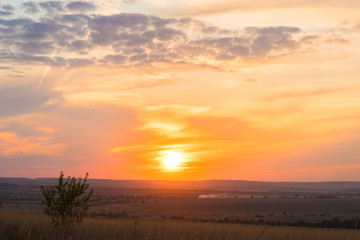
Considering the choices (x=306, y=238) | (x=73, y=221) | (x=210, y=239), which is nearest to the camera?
(x=210, y=239)

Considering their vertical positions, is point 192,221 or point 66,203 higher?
point 66,203

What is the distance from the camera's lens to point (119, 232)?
1098 centimetres

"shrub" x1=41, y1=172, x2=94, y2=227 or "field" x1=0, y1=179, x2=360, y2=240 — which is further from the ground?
"shrub" x1=41, y1=172, x2=94, y2=227

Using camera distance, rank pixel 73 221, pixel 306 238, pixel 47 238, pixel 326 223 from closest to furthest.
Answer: pixel 47 238, pixel 306 238, pixel 73 221, pixel 326 223

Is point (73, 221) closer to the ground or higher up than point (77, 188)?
closer to the ground

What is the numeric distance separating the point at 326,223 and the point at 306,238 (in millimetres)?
35492

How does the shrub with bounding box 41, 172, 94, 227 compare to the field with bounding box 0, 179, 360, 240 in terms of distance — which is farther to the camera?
the shrub with bounding box 41, 172, 94, 227

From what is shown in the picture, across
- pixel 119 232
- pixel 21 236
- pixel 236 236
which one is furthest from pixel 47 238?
pixel 236 236

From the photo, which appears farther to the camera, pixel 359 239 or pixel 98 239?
pixel 359 239

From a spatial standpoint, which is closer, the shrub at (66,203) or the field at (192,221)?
the field at (192,221)

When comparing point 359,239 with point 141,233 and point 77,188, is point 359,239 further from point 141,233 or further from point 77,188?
point 77,188

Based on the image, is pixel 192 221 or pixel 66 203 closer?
pixel 66 203

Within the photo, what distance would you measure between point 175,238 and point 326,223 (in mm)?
38195

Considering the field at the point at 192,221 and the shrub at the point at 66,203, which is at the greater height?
the shrub at the point at 66,203
